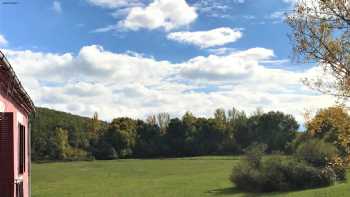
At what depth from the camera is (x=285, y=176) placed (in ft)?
139

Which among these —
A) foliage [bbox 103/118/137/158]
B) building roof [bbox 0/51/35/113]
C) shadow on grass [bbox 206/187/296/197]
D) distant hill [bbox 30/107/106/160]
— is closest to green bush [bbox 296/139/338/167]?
shadow on grass [bbox 206/187/296/197]

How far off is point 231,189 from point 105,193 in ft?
32.9

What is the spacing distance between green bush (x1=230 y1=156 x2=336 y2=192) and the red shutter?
33.3 metres

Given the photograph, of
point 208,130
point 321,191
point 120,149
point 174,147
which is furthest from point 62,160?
point 321,191

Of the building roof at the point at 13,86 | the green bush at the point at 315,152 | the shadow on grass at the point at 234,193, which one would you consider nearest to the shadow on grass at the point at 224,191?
the shadow on grass at the point at 234,193

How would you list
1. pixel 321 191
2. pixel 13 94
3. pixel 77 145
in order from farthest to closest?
pixel 77 145
pixel 321 191
pixel 13 94

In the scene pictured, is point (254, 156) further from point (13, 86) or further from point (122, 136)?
point (122, 136)

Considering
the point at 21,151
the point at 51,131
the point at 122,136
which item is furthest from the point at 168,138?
the point at 21,151

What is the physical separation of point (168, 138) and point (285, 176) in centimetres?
7818

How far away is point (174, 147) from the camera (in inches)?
4690

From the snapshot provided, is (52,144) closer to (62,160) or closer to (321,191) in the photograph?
(62,160)

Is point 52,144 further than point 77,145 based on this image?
No

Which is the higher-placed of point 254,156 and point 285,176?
point 254,156

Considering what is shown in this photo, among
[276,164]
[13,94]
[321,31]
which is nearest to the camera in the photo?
[13,94]
